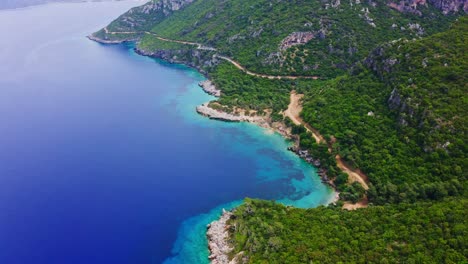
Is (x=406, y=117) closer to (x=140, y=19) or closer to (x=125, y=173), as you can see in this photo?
(x=125, y=173)

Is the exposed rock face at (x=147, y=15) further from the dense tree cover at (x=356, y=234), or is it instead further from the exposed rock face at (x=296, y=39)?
the dense tree cover at (x=356, y=234)

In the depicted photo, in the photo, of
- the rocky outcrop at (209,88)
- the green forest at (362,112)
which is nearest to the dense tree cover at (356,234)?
the green forest at (362,112)

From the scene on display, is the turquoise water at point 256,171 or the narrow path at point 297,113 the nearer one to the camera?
the turquoise water at point 256,171

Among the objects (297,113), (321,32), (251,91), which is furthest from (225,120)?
(321,32)

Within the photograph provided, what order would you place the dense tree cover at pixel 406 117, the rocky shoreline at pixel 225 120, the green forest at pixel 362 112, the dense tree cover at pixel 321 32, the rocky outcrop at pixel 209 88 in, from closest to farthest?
the green forest at pixel 362 112
the rocky shoreline at pixel 225 120
the dense tree cover at pixel 406 117
the dense tree cover at pixel 321 32
the rocky outcrop at pixel 209 88

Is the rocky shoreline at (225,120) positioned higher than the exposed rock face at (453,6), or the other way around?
the exposed rock face at (453,6)

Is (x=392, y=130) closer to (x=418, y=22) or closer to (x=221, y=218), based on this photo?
(x=221, y=218)
